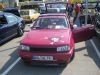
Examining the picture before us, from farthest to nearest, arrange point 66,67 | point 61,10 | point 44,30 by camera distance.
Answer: point 61,10 < point 44,30 < point 66,67

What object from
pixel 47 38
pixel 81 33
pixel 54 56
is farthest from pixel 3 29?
pixel 54 56

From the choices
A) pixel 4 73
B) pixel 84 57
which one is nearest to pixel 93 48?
pixel 84 57

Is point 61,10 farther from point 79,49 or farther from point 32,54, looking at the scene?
point 32,54

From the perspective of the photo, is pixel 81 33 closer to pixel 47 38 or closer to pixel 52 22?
pixel 52 22

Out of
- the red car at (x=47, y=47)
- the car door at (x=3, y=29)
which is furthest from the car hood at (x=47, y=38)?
the car door at (x=3, y=29)

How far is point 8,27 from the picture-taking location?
834cm

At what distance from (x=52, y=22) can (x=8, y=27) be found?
2944 millimetres

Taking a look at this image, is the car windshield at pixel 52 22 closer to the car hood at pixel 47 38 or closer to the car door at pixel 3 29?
the car hood at pixel 47 38

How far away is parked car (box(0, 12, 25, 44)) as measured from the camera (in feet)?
26.0

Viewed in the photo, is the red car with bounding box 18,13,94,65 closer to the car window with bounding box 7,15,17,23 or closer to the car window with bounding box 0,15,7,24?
the car window with bounding box 0,15,7,24

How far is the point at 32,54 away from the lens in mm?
4895

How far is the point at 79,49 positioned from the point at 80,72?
2.36m

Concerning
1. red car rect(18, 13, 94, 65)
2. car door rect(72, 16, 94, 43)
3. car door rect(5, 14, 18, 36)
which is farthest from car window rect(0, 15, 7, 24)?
car door rect(72, 16, 94, 43)

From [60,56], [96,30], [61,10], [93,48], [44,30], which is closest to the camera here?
[60,56]
